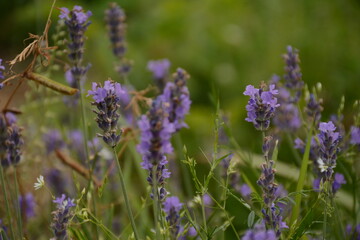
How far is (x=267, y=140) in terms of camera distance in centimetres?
119

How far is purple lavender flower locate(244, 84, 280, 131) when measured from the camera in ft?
3.91

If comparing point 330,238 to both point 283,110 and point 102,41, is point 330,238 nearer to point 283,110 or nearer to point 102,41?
point 283,110

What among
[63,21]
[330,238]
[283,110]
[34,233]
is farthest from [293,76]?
[34,233]

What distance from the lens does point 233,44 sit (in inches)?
167

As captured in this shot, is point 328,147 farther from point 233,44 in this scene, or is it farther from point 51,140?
point 233,44

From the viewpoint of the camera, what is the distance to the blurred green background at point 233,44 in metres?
3.63

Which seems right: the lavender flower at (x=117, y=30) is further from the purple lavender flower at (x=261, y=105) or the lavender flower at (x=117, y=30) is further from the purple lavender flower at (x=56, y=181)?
the purple lavender flower at (x=261, y=105)

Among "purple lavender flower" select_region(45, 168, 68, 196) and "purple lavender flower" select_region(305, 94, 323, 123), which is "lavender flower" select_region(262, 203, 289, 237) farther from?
"purple lavender flower" select_region(45, 168, 68, 196)

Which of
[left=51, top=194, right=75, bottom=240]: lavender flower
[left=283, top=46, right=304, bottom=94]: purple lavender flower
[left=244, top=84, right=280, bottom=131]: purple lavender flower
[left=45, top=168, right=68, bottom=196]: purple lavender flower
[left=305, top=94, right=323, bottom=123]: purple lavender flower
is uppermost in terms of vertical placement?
[left=283, top=46, right=304, bottom=94]: purple lavender flower

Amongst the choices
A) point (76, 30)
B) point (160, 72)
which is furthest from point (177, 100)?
point (160, 72)

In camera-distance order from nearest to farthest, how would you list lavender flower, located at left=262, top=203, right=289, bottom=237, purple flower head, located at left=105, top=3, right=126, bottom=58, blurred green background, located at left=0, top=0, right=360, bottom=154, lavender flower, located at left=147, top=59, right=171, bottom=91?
1. lavender flower, located at left=262, top=203, right=289, bottom=237
2. purple flower head, located at left=105, top=3, right=126, bottom=58
3. lavender flower, located at left=147, top=59, right=171, bottom=91
4. blurred green background, located at left=0, top=0, right=360, bottom=154

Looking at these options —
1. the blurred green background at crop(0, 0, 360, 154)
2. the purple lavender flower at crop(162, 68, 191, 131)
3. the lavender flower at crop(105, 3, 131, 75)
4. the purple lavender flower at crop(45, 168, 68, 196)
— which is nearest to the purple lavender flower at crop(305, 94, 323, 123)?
the purple lavender flower at crop(162, 68, 191, 131)

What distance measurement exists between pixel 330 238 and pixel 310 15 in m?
2.64

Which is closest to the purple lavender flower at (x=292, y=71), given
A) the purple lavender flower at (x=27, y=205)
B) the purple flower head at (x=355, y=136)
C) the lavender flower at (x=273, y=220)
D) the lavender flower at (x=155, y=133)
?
the purple flower head at (x=355, y=136)
